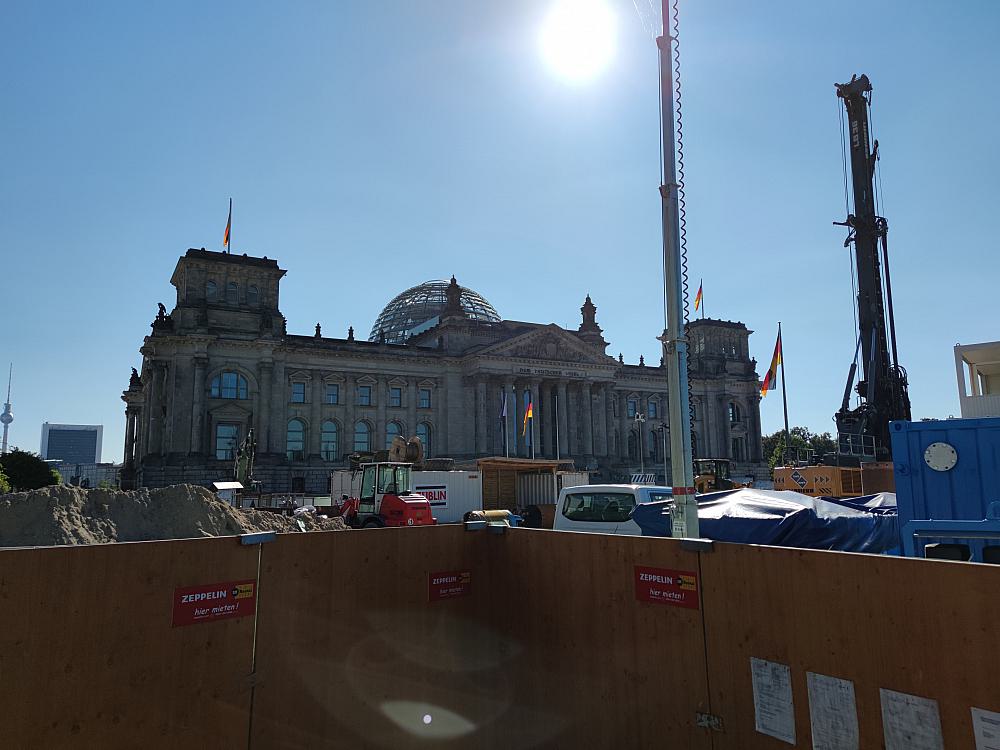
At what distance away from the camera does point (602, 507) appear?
Answer: 16.3m

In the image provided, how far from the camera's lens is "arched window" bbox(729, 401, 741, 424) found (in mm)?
96062

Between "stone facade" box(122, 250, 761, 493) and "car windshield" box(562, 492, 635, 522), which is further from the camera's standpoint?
"stone facade" box(122, 250, 761, 493)

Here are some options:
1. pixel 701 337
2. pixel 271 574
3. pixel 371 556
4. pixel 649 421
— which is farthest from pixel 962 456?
pixel 701 337

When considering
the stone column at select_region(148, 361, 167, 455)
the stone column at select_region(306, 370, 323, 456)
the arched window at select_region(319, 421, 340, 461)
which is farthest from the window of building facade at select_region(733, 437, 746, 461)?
the stone column at select_region(148, 361, 167, 455)

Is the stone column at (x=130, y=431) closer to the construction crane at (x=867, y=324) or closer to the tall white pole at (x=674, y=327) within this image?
the construction crane at (x=867, y=324)

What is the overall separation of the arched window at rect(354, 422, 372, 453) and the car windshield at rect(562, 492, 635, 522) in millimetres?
A: 55474

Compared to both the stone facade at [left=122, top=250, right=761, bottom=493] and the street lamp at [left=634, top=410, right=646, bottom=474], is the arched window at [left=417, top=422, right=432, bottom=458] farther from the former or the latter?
the street lamp at [left=634, top=410, right=646, bottom=474]

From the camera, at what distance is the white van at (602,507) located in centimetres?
1581

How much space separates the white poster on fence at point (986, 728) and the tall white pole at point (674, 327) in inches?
151

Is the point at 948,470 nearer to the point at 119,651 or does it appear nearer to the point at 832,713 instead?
the point at 832,713

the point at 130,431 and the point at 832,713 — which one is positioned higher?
the point at 130,431

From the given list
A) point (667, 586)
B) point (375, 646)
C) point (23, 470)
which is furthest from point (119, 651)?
point (23, 470)

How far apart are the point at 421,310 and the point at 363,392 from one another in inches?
908

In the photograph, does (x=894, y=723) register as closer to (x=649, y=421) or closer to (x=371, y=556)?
(x=371, y=556)
